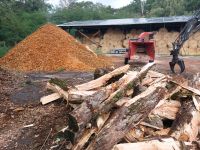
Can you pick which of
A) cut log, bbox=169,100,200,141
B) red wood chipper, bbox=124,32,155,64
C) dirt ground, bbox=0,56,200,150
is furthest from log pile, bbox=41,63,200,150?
red wood chipper, bbox=124,32,155,64

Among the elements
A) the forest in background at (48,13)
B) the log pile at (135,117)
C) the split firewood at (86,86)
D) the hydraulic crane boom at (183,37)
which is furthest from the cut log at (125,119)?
the forest in background at (48,13)

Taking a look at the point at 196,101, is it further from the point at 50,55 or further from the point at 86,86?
the point at 50,55

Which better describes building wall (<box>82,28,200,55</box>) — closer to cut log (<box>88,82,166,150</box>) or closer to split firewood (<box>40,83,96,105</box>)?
split firewood (<box>40,83,96,105</box>)

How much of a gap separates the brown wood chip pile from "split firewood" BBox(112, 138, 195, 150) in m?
10.3

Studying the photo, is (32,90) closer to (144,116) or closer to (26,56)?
(144,116)

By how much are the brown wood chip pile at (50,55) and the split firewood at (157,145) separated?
404 inches

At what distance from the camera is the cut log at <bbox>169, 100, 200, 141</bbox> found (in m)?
5.84

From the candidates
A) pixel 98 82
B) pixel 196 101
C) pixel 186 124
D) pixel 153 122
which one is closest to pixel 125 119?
pixel 153 122

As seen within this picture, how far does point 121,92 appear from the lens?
629 cm

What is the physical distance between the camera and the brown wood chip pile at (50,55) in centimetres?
1572

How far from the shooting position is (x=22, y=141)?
6.49m

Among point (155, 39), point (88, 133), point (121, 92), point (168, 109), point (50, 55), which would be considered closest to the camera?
point (88, 133)

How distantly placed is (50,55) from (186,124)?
1105 cm

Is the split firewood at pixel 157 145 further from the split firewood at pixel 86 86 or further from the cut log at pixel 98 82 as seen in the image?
the cut log at pixel 98 82
